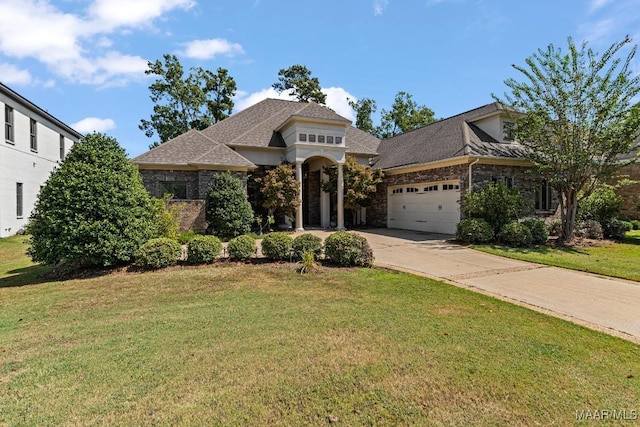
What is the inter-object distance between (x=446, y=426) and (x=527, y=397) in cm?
96

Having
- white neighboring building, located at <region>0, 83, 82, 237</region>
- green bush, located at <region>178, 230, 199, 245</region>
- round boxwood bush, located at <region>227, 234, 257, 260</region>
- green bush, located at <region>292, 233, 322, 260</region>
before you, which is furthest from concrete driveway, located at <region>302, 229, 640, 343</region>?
white neighboring building, located at <region>0, 83, 82, 237</region>

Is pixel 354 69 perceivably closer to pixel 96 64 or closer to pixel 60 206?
pixel 96 64

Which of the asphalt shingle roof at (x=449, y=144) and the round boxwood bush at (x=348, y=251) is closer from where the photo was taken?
the round boxwood bush at (x=348, y=251)

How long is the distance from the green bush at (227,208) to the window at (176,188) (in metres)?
1.51

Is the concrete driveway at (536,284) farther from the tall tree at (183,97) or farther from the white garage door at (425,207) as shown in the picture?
the tall tree at (183,97)

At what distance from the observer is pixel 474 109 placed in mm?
18031

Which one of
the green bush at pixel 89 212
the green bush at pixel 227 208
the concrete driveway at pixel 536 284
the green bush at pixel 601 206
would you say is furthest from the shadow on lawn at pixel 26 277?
the green bush at pixel 601 206

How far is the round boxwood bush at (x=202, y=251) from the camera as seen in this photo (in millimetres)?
9102

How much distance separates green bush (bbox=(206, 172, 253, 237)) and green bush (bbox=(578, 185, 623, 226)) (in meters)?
14.7

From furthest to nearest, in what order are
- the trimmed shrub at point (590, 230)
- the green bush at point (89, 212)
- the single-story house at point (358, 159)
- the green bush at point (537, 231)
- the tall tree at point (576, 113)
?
the single-story house at point (358, 159)
the trimmed shrub at point (590, 230)
the green bush at point (537, 231)
the tall tree at point (576, 113)
the green bush at point (89, 212)

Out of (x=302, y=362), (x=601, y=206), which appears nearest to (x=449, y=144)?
(x=601, y=206)

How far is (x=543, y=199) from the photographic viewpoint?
1612 centimetres

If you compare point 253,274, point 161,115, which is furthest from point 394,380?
point 161,115

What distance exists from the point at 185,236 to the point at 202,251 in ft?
17.3
